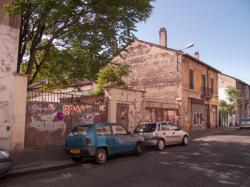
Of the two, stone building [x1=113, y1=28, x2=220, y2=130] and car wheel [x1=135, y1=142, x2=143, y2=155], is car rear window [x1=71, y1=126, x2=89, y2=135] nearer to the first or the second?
car wheel [x1=135, y1=142, x2=143, y2=155]

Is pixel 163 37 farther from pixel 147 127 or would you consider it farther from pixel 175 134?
pixel 147 127

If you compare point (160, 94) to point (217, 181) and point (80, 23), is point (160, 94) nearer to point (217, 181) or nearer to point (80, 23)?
point (80, 23)

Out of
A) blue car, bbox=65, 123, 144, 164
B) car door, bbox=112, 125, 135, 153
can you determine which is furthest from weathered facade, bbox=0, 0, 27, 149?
car door, bbox=112, 125, 135, 153

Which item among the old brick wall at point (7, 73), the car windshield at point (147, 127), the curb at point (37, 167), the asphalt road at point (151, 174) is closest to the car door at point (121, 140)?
the asphalt road at point (151, 174)

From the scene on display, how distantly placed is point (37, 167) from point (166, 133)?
23.8 ft

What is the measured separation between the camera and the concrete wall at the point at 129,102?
17281mm

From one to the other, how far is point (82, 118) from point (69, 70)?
9.60 feet

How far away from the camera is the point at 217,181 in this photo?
7.44 metres

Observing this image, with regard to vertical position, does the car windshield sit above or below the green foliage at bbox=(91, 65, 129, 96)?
below

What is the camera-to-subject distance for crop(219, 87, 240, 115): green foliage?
35.8 meters

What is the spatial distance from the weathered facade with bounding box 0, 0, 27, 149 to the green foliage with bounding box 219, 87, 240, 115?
29.3m

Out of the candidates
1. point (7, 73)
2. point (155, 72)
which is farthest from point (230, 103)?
point (7, 73)

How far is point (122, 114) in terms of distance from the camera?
18297 millimetres

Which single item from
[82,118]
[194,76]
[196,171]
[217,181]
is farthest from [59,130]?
[194,76]
